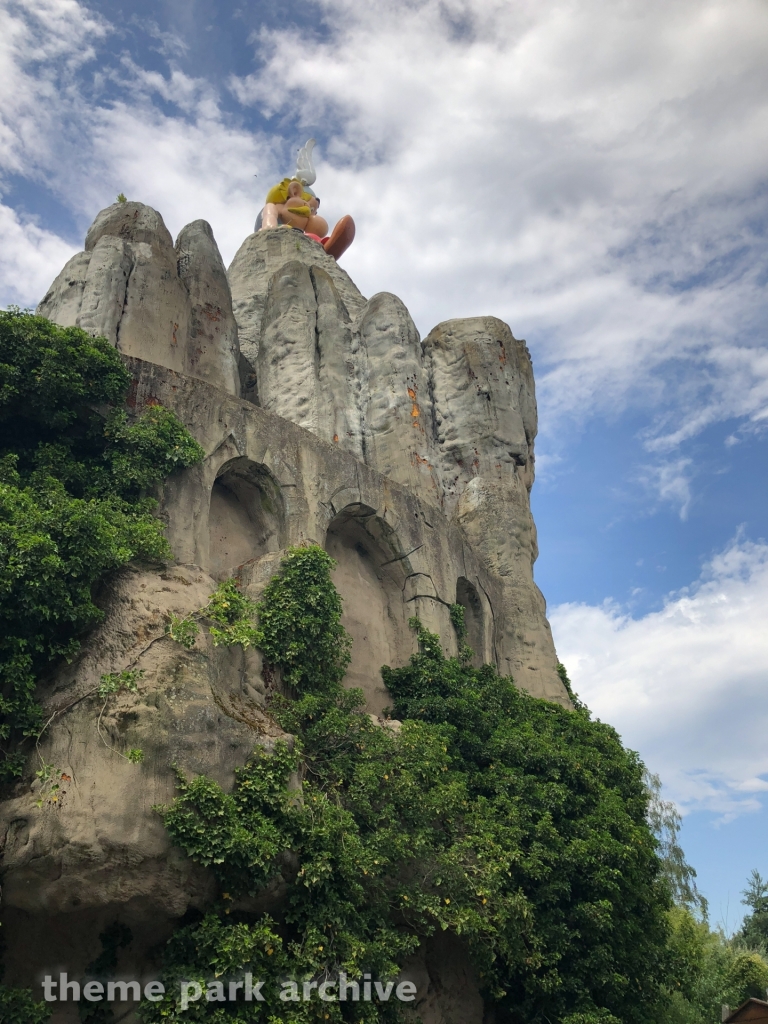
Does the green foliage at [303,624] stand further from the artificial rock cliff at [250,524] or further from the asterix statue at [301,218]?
the asterix statue at [301,218]

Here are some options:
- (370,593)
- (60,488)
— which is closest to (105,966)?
(60,488)

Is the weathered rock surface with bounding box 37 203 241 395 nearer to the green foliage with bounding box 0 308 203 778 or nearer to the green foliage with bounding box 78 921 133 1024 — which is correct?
the green foliage with bounding box 0 308 203 778

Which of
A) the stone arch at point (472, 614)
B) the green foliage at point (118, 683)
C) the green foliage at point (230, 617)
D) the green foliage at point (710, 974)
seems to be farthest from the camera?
the stone arch at point (472, 614)

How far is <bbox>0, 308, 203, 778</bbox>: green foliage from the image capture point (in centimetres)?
1251

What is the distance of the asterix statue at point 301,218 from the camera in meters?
38.4

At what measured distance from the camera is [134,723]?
1200 cm

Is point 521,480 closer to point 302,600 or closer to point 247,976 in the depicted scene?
point 302,600

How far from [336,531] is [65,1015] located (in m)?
11.2

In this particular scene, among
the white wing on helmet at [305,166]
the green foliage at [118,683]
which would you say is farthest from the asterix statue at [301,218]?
the green foliage at [118,683]

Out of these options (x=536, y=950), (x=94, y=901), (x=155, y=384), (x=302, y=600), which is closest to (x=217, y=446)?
(x=155, y=384)

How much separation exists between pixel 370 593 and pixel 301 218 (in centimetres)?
2261

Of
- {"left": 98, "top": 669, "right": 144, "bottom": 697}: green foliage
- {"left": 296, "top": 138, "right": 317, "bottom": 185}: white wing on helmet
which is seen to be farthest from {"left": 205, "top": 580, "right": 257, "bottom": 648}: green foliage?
{"left": 296, "top": 138, "right": 317, "bottom": 185}: white wing on helmet

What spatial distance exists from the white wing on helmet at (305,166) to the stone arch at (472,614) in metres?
24.7

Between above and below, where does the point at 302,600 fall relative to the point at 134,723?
above
